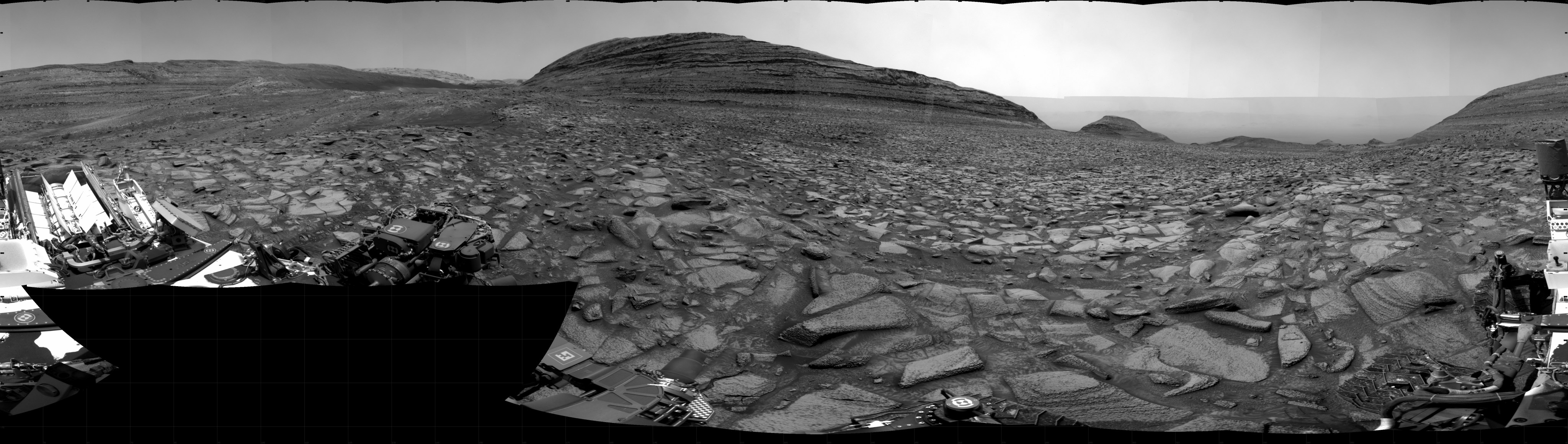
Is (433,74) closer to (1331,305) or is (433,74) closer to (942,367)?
(942,367)

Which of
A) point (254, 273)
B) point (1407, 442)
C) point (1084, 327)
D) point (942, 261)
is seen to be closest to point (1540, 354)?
point (1407, 442)

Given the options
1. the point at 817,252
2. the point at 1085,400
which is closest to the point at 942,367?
the point at 1085,400

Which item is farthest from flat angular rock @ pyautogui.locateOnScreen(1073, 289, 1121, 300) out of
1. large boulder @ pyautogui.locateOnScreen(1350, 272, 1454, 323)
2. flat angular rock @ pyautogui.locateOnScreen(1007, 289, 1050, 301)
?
large boulder @ pyautogui.locateOnScreen(1350, 272, 1454, 323)

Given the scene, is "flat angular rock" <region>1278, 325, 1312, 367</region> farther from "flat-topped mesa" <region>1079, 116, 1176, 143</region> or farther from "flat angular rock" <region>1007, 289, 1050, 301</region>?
"flat-topped mesa" <region>1079, 116, 1176, 143</region>

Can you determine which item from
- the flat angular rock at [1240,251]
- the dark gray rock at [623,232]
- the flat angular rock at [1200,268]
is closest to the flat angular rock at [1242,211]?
the flat angular rock at [1240,251]

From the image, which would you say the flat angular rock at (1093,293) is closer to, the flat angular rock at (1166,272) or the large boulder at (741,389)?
the flat angular rock at (1166,272)

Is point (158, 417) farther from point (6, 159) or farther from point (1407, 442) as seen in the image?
point (6, 159)

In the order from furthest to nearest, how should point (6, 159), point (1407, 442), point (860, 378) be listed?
point (6, 159) < point (860, 378) < point (1407, 442)
